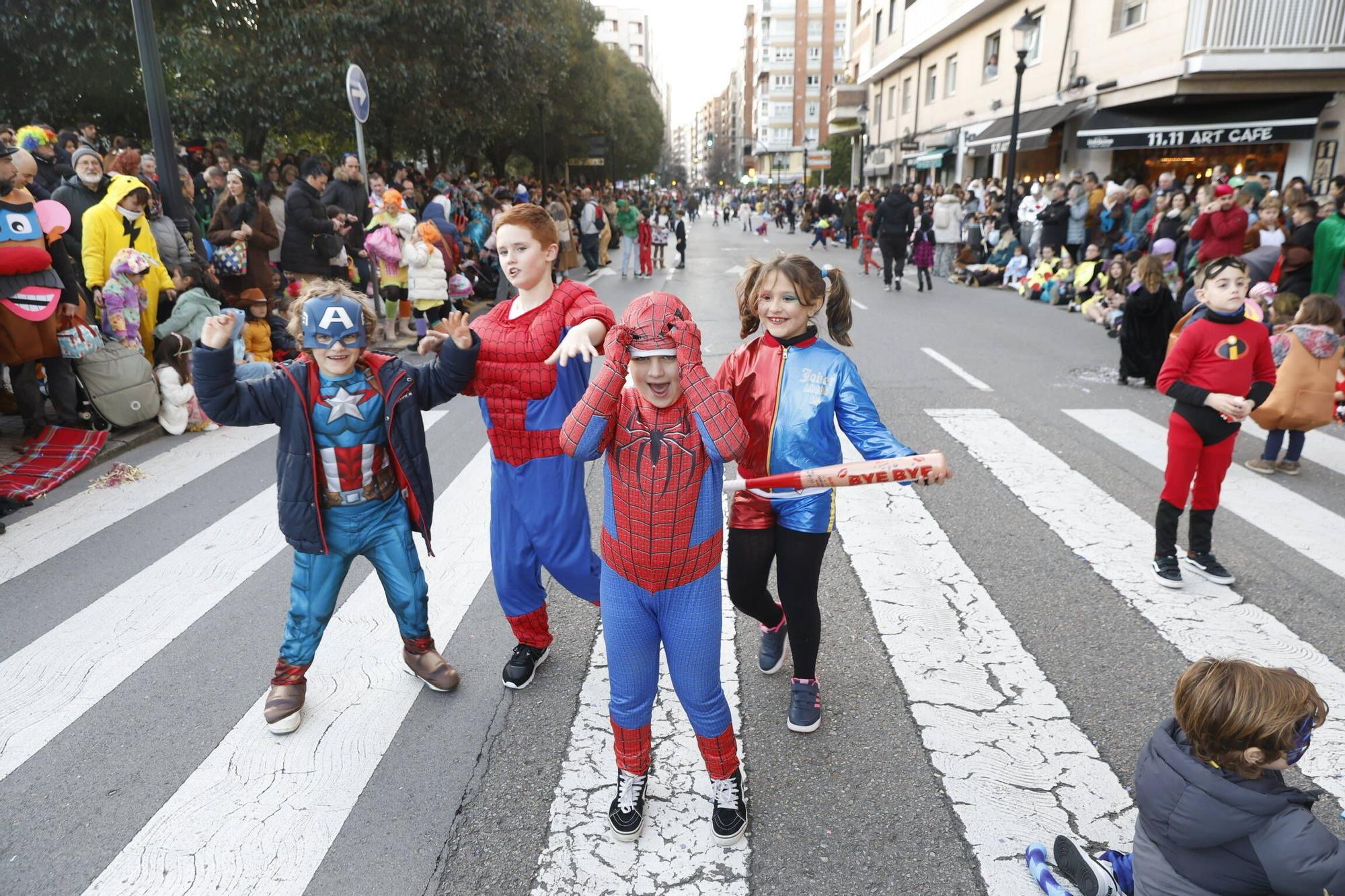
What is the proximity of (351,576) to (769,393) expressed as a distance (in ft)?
9.48

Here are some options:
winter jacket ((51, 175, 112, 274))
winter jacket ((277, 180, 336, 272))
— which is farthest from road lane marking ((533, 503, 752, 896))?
winter jacket ((277, 180, 336, 272))

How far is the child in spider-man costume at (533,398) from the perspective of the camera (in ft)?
10.9

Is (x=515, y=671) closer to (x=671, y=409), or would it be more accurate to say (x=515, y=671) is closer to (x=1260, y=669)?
(x=671, y=409)

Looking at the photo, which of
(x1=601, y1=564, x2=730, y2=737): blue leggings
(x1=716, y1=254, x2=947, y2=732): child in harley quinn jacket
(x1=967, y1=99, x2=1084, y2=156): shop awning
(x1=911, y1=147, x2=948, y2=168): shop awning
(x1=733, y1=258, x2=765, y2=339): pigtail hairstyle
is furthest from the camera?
(x1=911, y1=147, x2=948, y2=168): shop awning

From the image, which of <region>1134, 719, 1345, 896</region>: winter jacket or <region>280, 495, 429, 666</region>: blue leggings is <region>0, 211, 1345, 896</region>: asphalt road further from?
<region>1134, 719, 1345, 896</region>: winter jacket

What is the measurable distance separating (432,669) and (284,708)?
1.87ft

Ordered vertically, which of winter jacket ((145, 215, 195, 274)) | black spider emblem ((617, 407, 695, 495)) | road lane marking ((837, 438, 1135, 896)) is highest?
winter jacket ((145, 215, 195, 274))

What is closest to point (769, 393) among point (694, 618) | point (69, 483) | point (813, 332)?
point (813, 332)

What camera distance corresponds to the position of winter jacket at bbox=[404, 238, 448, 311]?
11422mm

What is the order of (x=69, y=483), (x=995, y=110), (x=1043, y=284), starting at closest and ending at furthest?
(x=69, y=483) → (x=1043, y=284) → (x=995, y=110)

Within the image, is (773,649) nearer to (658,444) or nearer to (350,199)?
(658,444)

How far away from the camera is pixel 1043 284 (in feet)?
51.2

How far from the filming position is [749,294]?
314 centimetres

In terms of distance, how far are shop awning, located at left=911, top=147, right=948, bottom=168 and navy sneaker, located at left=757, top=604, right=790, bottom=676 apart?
32652 millimetres
